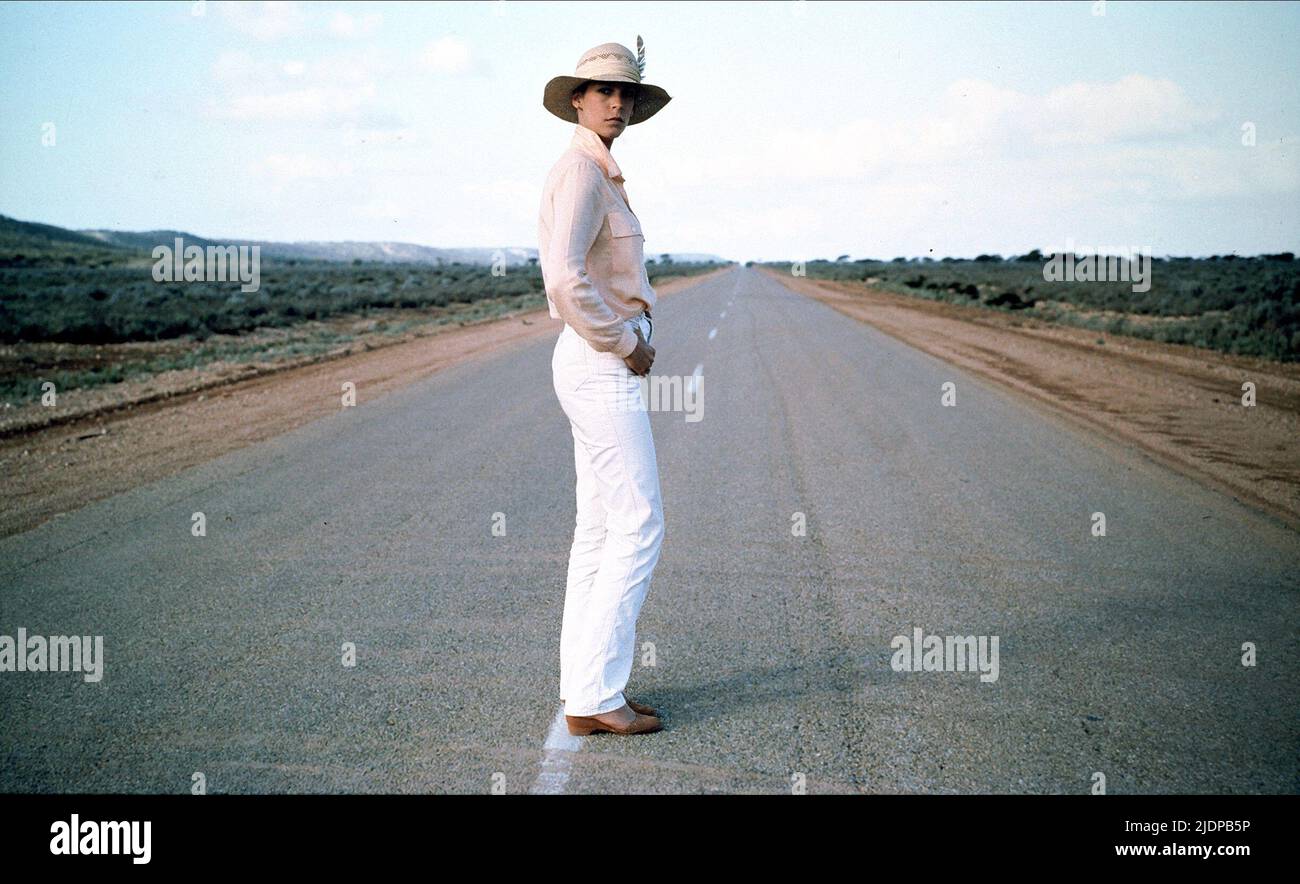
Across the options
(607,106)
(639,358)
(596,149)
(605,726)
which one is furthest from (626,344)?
(605,726)

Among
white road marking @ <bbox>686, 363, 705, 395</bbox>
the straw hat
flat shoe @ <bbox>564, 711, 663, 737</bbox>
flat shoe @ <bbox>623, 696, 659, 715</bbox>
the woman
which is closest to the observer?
the woman

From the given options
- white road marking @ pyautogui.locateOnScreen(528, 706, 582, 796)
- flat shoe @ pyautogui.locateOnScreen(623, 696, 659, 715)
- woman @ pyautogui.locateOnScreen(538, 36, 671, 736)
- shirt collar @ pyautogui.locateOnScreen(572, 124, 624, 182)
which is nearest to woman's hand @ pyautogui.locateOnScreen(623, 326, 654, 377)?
woman @ pyautogui.locateOnScreen(538, 36, 671, 736)

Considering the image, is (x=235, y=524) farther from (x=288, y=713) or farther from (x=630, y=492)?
(x=630, y=492)

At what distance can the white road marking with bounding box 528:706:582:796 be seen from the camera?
311 cm

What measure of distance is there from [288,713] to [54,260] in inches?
3443

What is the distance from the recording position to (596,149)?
321 cm

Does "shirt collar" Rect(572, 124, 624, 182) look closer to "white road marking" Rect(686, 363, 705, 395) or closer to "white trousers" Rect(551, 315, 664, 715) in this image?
"white trousers" Rect(551, 315, 664, 715)

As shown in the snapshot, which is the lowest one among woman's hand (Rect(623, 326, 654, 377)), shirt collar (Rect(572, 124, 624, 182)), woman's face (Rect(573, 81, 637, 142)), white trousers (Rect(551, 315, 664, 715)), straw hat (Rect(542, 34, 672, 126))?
white trousers (Rect(551, 315, 664, 715))

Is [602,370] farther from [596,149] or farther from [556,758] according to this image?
[556,758]

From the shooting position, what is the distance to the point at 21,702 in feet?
12.5

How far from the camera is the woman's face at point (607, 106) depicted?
324 centimetres

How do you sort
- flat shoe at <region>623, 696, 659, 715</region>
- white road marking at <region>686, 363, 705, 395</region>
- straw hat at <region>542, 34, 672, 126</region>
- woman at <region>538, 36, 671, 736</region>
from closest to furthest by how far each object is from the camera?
woman at <region>538, 36, 671, 736</region>
straw hat at <region>542, 34, 672, 126</region>
flat shoe at <region>623, 696, 659, 715</region>
white road marking at <region>686, 363, 705, 395</region>

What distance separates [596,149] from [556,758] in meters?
2.14

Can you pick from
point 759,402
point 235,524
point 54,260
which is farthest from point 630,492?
point 54,260
